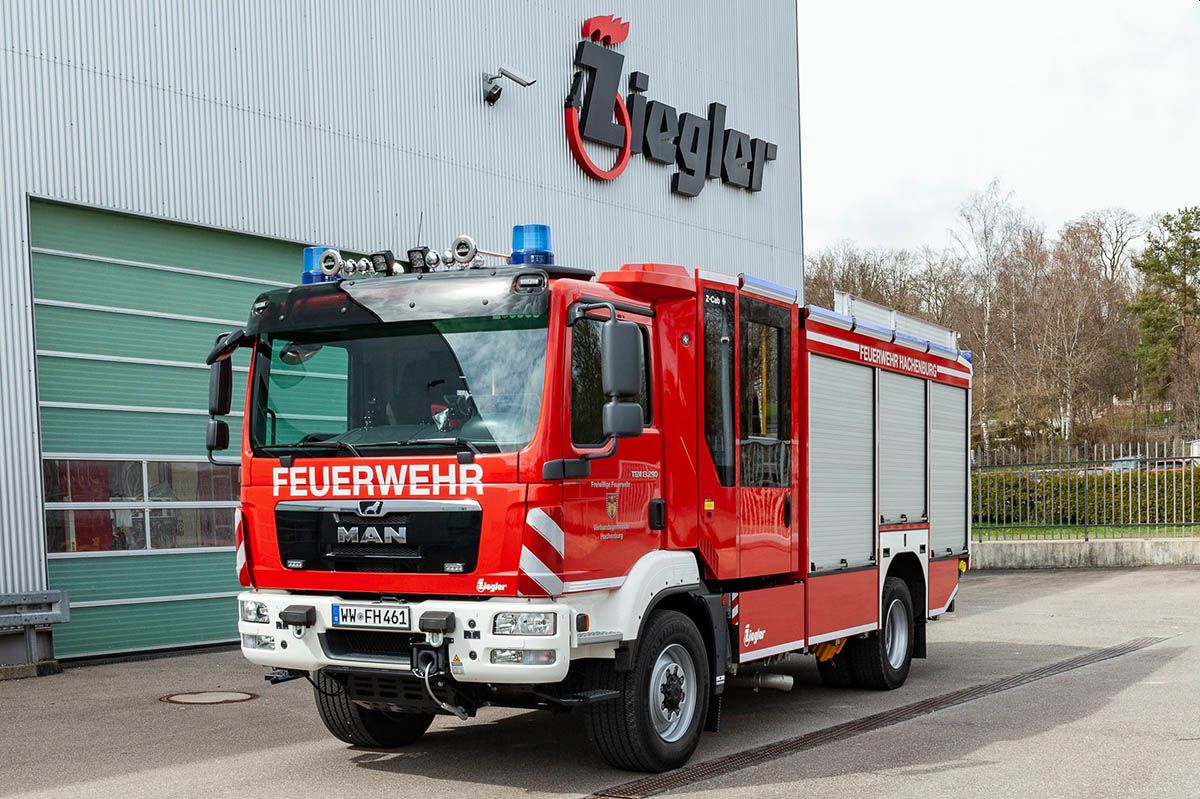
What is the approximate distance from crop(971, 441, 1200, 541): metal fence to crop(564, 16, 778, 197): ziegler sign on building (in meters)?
7.20

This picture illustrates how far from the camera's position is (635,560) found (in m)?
7.18

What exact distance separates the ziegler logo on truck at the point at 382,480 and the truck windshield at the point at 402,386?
109 millimetres

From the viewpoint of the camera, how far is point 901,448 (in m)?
10.9

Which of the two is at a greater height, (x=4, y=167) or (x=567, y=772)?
(x=4, y=167)

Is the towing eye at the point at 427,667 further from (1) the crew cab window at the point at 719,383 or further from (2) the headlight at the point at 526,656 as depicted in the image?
(1) the crew cab window at the point at 719,383

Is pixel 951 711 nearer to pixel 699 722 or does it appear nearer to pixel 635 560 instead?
pixel 699 722

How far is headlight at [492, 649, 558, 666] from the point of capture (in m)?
6.45

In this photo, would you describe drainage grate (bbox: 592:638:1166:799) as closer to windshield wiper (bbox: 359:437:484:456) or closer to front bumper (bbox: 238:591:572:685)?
front bumper (bbox: 238:591:572:685)

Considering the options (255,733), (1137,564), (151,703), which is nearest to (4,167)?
(151,703)

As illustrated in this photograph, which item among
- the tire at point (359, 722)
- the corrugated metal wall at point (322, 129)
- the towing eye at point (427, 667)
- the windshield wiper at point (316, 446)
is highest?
the corrugated metal wall at point (322, 129)

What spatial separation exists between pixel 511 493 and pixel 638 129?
14151mm

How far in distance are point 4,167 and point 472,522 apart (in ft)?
24.4

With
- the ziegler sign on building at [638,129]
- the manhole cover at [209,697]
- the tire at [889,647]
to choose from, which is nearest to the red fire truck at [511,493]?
the tire at [889,647]

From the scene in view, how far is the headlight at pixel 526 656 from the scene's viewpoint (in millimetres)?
6445
